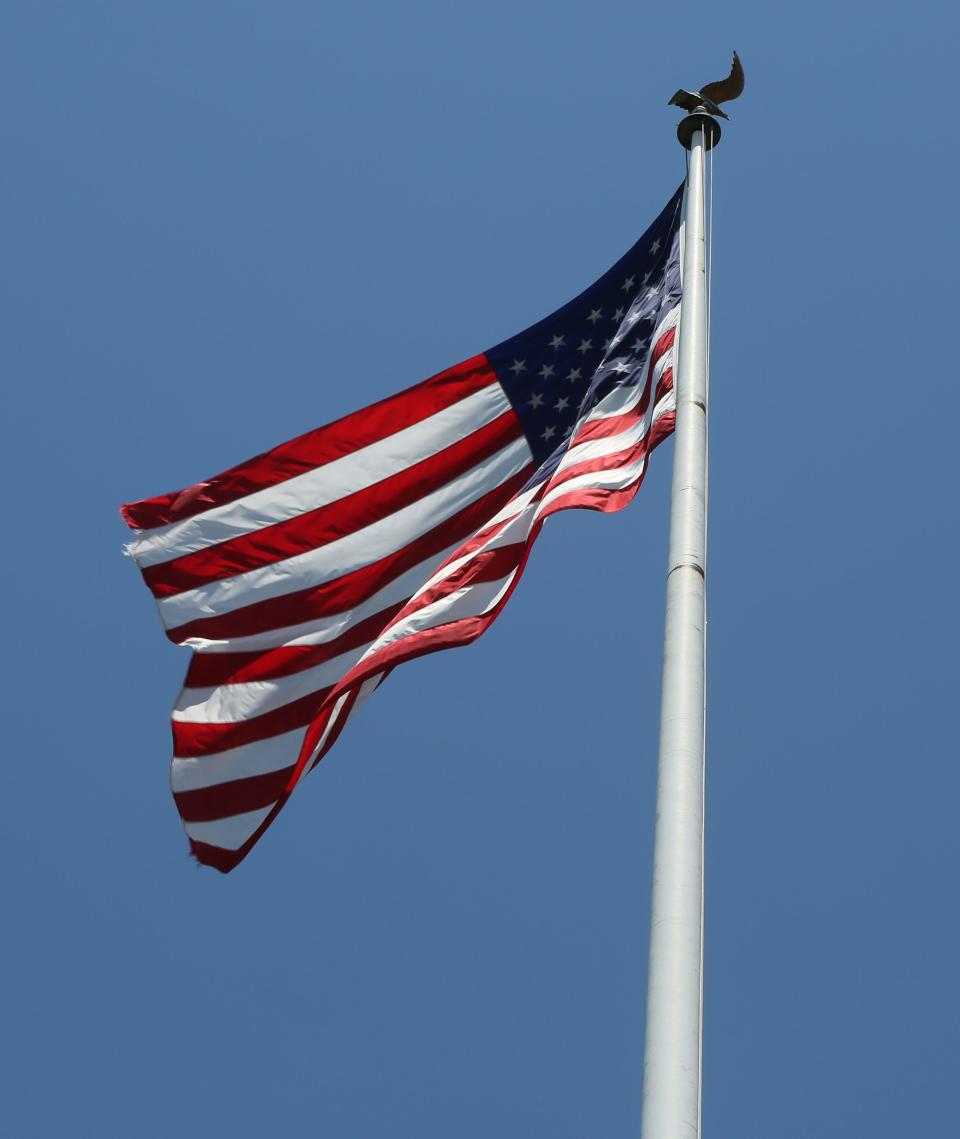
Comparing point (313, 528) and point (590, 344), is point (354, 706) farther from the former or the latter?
point (590, 344)

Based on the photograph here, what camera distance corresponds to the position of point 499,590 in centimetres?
1081

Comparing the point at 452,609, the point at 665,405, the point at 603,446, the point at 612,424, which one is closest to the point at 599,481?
the point at 603,446

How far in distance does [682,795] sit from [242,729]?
195 inches

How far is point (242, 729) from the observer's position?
11.9 meters

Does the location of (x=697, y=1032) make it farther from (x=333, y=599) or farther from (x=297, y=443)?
(x=297, y=443)

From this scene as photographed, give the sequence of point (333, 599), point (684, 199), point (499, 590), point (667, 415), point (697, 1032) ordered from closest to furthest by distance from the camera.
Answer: point (697, 1032), point (499, 590), point (667, 415), point (333, 599), point (684, 199)

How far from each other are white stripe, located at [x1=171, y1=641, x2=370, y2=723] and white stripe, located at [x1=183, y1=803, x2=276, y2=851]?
2.35ft

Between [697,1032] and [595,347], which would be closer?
[697,1032]

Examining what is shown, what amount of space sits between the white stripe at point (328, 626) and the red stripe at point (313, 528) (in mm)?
536

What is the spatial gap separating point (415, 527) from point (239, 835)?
2.66 meters

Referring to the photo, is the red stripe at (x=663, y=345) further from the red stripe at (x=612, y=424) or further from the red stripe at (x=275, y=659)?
the red stripe at (x=275, y=659)

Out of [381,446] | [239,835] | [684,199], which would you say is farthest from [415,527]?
[684,199]

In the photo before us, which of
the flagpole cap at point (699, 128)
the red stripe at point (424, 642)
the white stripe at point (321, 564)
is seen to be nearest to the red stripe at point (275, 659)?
the white stripe at point (321, 564)

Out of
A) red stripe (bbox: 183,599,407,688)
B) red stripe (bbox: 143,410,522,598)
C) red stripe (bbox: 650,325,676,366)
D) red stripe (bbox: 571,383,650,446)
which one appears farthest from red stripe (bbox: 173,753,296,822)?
red stripe (bbox: 650,325,676,366)
